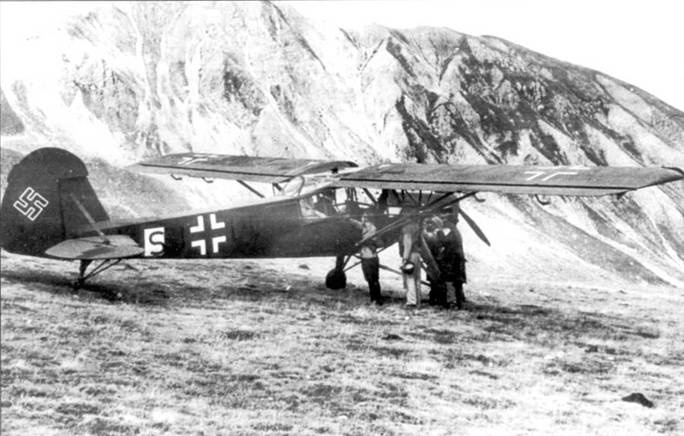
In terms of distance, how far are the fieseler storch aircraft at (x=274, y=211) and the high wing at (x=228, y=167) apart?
88 cm

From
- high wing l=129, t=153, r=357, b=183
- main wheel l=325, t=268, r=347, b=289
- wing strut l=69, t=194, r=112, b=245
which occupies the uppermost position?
high wing l=129, t=153, r=357, b=183

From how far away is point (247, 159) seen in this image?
14.6 metres

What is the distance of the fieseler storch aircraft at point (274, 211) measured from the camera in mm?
7941

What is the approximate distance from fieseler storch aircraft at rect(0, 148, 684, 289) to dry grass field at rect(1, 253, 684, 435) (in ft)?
1.85

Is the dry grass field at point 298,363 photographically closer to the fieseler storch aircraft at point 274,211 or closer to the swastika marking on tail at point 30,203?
the fieseler storch aircraft at point 274,211

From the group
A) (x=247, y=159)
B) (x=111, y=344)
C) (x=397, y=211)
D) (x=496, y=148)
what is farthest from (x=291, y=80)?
(x=111, y=344)

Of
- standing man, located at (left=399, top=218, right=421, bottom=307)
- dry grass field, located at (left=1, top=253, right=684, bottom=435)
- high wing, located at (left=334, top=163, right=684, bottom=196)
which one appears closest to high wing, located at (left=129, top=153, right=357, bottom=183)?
high wing, located at (left=334, top=163, right=684, bottom=196)

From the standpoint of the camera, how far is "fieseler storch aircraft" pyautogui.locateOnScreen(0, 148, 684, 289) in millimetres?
7941

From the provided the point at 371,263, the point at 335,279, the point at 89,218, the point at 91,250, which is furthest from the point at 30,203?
the point at 335,279

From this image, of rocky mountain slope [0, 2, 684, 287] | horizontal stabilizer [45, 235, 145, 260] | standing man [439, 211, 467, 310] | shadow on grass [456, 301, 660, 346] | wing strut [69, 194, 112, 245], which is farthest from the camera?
rocky mountain slope [0, 2, 684, 287]

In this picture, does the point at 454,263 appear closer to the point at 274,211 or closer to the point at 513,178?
the point at 513,178

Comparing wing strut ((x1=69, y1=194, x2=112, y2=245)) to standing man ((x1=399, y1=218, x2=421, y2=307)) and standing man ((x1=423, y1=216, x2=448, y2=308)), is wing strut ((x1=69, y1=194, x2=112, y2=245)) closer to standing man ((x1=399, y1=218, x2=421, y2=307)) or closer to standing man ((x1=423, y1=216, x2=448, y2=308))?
standing man ((x1=399, y1=218, x2=421, y2=307))

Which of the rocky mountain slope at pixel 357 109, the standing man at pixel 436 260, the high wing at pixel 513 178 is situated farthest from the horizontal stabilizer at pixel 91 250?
the rocky mountain slope at pixel 357 109

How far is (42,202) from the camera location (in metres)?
7.98
